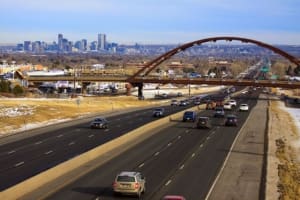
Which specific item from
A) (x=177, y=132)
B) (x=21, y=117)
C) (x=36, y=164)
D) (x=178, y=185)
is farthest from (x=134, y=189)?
(x=21, y=117)

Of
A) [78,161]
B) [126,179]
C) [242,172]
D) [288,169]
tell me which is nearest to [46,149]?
[78,161]

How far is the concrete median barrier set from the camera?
93.8 feet

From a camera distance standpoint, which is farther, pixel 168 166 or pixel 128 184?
pixel 168 166

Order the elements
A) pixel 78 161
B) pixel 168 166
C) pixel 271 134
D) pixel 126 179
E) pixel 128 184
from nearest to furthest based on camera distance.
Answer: pixel 128 184
pixel 126 179
pixel 78 161
pixel 168 166
pixel 271 134

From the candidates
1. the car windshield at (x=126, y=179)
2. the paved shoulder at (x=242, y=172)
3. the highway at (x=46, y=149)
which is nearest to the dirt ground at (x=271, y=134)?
the paved shoulder at (x=242, y=172)

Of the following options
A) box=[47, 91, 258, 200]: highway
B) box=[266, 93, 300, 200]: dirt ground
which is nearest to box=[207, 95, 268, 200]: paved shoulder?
box=[47, 91, 258, 200]: highway

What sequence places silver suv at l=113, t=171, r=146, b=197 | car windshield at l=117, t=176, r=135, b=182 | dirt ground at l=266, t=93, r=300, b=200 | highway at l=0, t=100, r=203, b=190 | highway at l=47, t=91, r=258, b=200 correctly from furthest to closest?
highway at l=0, t=100, r=203, b=190, dirt ground at l=266, t=93, r=300, b=200, highway at l=47, t=91, r=258, b=200, car windshield at l=117, t=176, r=135, b=182, silver suv at l=113, t=171, r=146, b=197

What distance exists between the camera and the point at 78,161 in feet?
130

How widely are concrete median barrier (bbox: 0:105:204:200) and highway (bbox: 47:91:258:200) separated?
1188 mm

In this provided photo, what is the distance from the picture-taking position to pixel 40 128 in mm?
70750

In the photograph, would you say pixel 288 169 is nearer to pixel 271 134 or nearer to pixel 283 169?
pixel 283 169

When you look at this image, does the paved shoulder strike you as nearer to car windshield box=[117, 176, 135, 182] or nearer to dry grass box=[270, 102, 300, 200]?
dry grass box=[270, 102, 300, 200]

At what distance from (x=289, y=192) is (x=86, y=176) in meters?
12.4

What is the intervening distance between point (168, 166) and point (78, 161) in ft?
21.6
